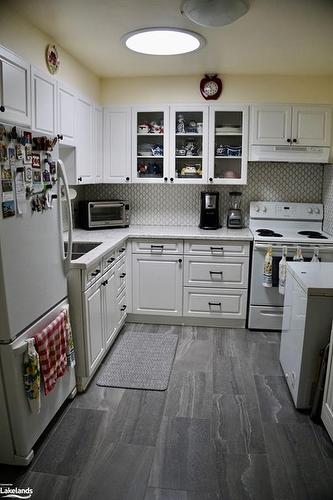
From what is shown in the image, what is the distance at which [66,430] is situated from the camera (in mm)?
2232

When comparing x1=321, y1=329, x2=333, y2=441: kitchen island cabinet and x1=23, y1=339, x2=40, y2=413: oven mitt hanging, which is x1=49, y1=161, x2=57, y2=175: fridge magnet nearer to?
x1=23, y1=339, x2=40, y2=413: oven mitt hanging

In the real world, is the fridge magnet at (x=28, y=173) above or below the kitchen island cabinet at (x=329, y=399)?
above

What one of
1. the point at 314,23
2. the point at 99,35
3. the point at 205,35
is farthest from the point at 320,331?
the point at 99,35

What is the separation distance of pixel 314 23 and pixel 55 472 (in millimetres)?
2979

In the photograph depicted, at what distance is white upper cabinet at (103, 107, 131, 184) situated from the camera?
12.3 feet

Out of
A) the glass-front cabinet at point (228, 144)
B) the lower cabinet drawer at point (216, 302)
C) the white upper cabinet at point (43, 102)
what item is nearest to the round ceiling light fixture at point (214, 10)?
the white upper cabinet at point (43, 102)

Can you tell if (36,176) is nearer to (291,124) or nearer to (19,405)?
(19,405)

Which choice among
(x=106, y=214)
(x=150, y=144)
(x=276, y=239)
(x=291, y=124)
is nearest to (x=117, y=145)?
(x=150, y=144)

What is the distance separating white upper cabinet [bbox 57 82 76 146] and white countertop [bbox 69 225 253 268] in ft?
2.75

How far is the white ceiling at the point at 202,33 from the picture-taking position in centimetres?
220

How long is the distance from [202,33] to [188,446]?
8.54 ft

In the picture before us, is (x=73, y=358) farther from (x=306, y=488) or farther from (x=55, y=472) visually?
(x=306, y=488)

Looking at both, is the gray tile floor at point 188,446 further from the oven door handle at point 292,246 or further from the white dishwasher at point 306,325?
the oven door handle at point 292,246

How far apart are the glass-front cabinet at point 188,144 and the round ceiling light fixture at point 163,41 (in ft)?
2.57
